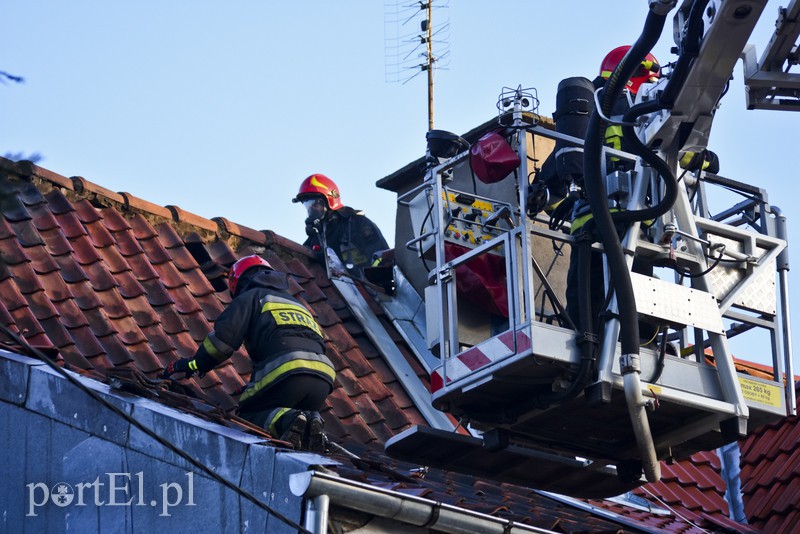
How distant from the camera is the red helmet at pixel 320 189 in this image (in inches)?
563

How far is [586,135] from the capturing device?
886 cm

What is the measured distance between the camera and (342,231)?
13742 mm

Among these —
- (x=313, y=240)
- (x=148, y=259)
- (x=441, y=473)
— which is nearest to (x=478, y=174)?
(x=441, y=473)

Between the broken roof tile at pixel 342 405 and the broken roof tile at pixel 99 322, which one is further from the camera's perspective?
the broken roof tile at pixel 342 405

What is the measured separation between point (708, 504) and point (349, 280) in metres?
3.47

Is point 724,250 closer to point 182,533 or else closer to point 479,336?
point 479,336

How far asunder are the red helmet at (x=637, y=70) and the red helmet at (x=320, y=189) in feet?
15.9

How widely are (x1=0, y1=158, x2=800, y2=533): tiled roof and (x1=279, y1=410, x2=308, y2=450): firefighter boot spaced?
296mm

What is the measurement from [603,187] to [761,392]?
5.37ft

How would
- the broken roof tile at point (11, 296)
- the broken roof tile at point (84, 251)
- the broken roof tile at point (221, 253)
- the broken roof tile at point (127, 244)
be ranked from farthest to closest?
the broken roof tile at point (221, 253) < the broken roof tile at point (127, 244) < the broken roof tile at point (84, 251) < the broken roof tile at point (11, 296)

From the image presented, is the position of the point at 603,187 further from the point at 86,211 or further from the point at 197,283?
the point at 86,211

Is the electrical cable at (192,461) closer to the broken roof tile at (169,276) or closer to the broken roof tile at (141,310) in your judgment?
the broken roof tile at (141,310)

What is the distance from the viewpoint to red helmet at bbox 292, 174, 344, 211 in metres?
14.3

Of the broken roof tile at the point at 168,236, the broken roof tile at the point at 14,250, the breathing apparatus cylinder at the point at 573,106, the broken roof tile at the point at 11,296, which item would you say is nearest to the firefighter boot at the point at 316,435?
the breathing apparatus cylinder at the point at 573,106
